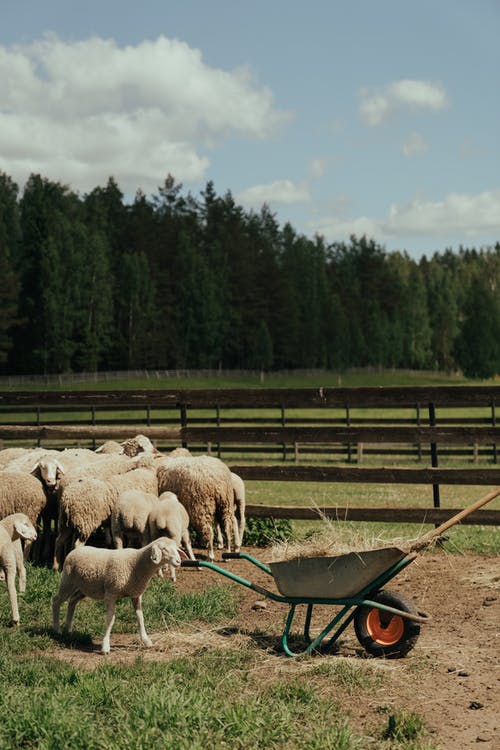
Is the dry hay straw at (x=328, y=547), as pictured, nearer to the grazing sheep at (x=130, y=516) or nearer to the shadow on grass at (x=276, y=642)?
the shadow on grass at (x=276, y=642)

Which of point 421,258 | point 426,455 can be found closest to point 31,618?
point 426,455

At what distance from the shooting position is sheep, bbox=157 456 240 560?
9.96 m

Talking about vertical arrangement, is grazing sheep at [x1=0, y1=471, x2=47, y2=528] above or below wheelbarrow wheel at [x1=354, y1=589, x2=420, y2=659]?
above

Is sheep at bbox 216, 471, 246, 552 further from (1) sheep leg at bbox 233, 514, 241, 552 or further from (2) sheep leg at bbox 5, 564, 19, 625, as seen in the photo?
(2) sheep leg at bbox 5, 564, 19, 625

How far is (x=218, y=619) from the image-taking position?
7391 mm

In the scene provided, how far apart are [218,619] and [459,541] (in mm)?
4192

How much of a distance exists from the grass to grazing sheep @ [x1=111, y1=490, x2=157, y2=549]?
201 centimetres

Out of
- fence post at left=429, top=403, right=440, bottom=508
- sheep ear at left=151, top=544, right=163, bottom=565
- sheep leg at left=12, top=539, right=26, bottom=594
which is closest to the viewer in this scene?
sheep ear at left=151, top=544, right=163, bottom=565

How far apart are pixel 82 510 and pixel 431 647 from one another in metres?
4.40

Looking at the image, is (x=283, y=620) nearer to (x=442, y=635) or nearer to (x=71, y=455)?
(x=442, y=635)

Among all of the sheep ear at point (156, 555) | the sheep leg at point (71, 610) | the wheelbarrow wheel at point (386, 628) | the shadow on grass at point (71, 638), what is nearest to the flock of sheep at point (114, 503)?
the shadow on grass at point (71, 638)

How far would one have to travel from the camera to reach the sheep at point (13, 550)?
7.26 metres

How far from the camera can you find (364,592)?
6168mm

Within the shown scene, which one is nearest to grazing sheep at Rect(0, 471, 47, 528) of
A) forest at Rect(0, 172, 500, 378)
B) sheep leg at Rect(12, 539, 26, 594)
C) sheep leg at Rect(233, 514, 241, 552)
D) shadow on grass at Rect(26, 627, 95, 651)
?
sheep leg at Rect(12, 539, 26, 594)
